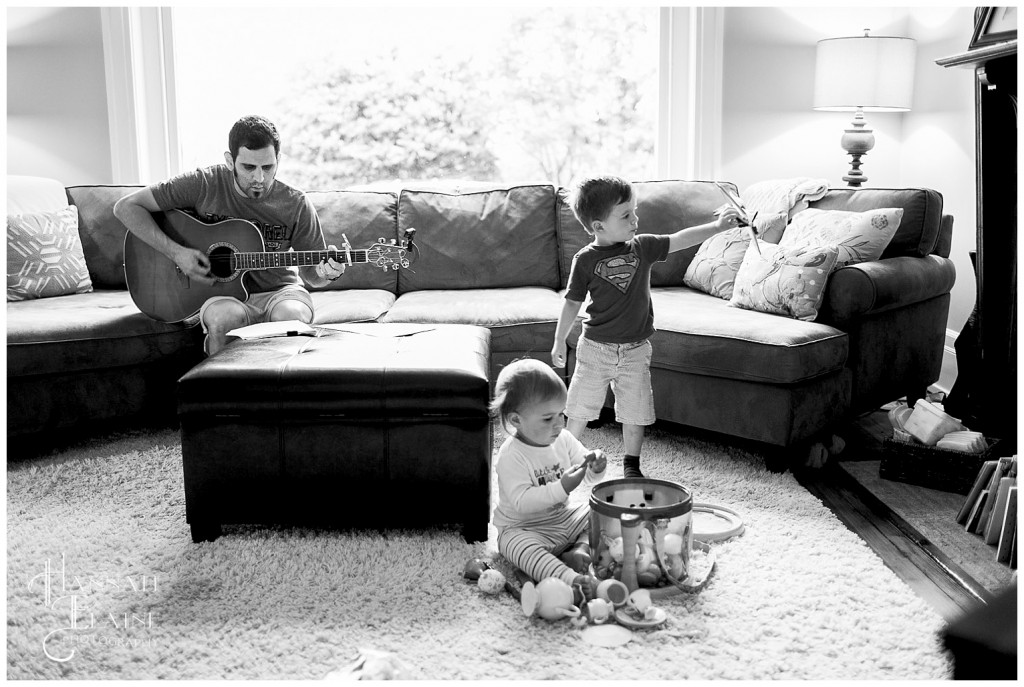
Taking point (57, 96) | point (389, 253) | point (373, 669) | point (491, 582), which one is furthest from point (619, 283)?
point (57, 96)

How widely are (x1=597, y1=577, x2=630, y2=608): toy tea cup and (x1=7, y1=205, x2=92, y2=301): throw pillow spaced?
8.09ft

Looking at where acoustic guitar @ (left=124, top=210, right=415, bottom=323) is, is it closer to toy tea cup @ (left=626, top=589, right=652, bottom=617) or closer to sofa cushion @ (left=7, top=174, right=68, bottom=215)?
sofa cushion @ (left=7, top=174, right=68, bottom=215)

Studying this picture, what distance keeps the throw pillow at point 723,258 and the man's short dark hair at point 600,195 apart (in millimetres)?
948

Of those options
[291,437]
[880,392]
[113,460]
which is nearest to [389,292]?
[113,460]

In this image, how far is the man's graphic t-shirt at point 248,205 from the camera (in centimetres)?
291

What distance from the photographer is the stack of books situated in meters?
2.10

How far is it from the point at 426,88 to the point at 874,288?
2341 mm

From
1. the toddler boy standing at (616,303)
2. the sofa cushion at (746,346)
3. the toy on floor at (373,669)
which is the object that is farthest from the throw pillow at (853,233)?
the toy on floor at (373,669)

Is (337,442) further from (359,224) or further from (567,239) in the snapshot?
(567,239)

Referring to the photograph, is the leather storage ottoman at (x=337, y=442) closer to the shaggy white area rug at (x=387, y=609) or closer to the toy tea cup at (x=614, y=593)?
the shaggy white area rug at (x=387, y=609)

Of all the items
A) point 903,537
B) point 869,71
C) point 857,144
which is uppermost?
point 869,71

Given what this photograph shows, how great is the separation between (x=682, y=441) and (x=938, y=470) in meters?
0.78

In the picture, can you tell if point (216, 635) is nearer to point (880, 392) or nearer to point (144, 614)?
point (144, 614)

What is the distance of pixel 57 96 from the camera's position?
4.09 m
